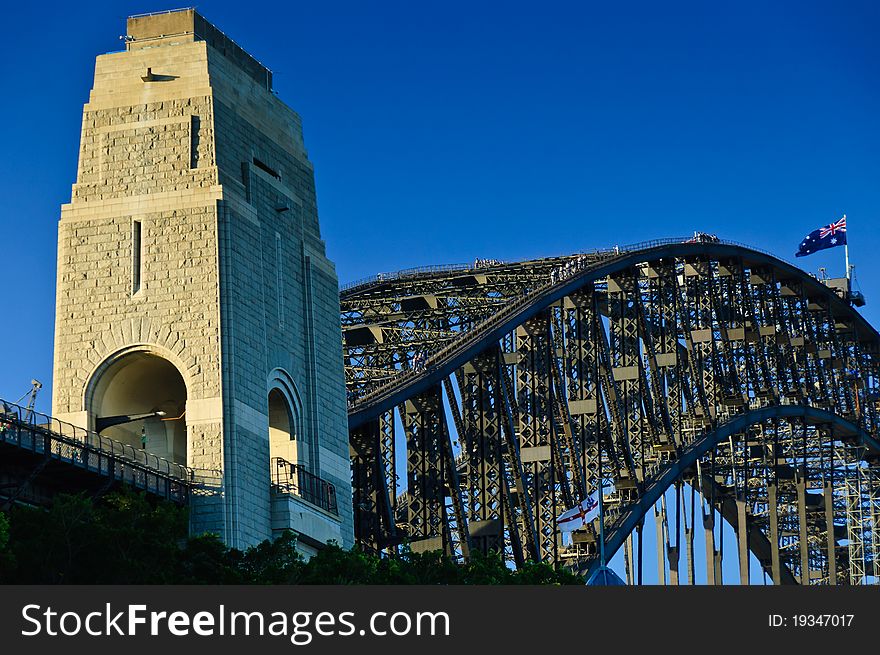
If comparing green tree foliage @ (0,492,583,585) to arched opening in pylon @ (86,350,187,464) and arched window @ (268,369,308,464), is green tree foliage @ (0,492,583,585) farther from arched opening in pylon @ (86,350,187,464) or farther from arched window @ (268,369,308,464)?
→ arched window @ (268,369,308,464)

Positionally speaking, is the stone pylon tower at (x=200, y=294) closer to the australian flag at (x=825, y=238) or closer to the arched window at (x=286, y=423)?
the arched window at (x=286, y=423)

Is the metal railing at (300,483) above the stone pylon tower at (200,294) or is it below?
below

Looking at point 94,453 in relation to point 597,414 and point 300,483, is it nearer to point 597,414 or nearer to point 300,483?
point 300,483

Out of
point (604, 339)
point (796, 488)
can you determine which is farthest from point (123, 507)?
point (796, 488)

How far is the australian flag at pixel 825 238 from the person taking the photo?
160 meters

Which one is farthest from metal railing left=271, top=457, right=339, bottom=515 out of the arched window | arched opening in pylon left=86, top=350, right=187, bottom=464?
arched opening in pylon left=86, top=350, right=187, bottom=464

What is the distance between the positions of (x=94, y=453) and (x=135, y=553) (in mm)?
8018

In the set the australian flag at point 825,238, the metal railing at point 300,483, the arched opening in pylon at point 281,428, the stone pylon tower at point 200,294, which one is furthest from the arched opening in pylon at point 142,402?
the australian flag at point 825,238

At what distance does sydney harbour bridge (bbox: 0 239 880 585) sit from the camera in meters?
104

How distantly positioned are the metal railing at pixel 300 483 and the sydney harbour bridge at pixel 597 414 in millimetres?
5200

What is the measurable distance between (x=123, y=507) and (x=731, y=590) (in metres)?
24.4

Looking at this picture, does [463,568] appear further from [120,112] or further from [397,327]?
[397,327]

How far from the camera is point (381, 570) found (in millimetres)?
79938

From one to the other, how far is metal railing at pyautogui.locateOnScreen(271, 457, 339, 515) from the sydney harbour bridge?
520 centimetres
